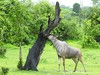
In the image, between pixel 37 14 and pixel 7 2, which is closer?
pixel 7 2

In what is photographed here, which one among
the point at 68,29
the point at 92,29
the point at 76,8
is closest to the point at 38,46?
the point at 92,29

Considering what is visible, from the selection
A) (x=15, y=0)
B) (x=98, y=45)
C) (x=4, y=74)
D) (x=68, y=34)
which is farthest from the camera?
(x=68, y=34)

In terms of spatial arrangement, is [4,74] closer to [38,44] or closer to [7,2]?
[38,44]

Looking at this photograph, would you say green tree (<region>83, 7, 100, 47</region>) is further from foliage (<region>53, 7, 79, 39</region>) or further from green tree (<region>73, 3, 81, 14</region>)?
green tree (<region>73, 3, 81, 14</region>)

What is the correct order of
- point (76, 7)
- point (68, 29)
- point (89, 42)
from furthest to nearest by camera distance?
point (76, 7) → point (68, 29) → point (89, 42)

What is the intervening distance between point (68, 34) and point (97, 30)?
26.5 feet

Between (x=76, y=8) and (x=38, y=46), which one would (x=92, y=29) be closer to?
(x=38, y=46)

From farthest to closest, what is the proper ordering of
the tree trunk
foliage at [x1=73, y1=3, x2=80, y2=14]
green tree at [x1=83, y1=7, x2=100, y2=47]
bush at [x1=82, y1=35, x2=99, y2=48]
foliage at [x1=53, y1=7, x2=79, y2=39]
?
1. foliage at [x1=73, y1=3, x2=80, y2=14]
2. foliage at [x1=53, y1=7, x2=79, y2=39]
3. green tree at [x1=83, y1=7, x2=100, y2=47]
4. bush at [x1=82, y1=35, x2=99, y2=48]
5. the tree trunk

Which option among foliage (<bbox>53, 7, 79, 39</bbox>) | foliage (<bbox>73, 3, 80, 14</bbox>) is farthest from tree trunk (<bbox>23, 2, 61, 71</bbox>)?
foliage (<bbox>73, 3, 80, 14</bbox>)

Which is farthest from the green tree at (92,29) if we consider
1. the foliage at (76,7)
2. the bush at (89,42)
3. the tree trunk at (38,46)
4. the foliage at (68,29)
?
the foliage at (76,7)

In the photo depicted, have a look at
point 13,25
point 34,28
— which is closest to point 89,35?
point 34,28

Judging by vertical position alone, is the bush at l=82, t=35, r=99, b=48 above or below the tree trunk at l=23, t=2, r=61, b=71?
below

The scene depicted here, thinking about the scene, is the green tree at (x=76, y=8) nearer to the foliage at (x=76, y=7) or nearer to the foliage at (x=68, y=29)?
the foliage at (x=76, y=7)

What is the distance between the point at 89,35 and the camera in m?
56.0
